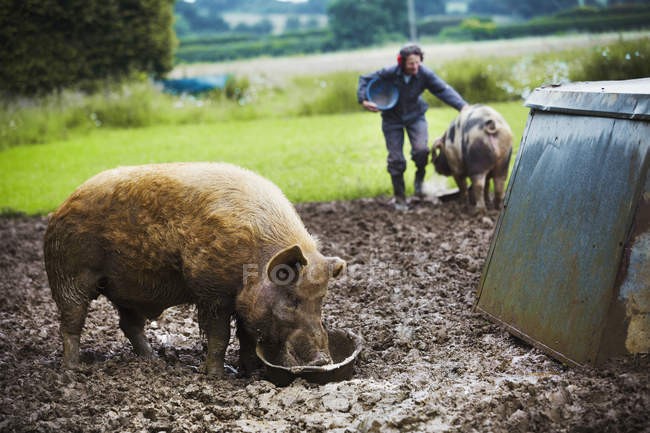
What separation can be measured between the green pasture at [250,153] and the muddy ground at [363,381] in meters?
4.87

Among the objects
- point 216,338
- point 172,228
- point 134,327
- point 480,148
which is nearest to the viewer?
point 172,228

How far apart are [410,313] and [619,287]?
1.88 metres

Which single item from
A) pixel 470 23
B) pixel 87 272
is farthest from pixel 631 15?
pixel 87 272

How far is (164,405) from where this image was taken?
4109mm

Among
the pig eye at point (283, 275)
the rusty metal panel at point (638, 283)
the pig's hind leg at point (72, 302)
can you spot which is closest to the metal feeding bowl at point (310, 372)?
the pig eye at point (283, 275)

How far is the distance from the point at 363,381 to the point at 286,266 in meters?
0.73

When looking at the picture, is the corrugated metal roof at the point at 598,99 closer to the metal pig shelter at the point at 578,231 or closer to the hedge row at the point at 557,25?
the metal pig shelter at the point at 578,231

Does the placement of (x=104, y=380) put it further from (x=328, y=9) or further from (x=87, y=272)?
(x=328, y=9)

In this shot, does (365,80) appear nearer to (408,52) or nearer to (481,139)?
(408,52)

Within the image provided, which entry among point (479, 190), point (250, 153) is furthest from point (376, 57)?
point (479, 190)

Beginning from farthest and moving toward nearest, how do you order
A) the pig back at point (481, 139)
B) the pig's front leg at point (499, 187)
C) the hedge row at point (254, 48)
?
the hedge row at point (254, 48) < the pig's front leg at point (499, 187) < the pig back at point (481, 139)

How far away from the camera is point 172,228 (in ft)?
14.6

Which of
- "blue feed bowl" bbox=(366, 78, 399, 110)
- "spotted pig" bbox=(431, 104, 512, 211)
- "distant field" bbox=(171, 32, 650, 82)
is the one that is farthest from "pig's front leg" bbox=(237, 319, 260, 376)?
"distant field" bbox=(171, 32, 650, 82)

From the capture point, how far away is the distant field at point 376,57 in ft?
59.4
